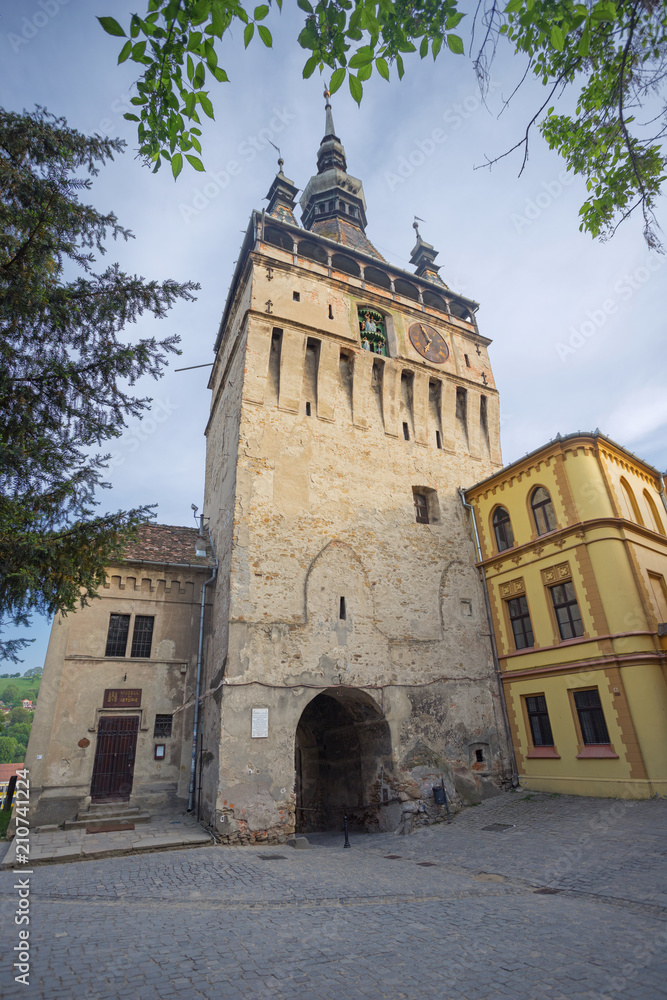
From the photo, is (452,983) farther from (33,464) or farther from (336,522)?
(336,522)

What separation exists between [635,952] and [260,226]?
854 inches

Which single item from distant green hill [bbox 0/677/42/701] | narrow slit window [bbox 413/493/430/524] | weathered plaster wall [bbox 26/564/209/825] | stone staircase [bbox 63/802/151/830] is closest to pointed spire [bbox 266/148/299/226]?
narrow slit window [bbox 413/493/430/524]

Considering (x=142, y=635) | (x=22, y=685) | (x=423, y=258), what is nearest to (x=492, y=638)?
(x=142, y=635)

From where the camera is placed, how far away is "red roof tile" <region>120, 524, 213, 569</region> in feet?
52.6

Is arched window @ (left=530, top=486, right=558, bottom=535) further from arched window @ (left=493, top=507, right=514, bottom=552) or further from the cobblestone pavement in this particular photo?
the cobblestone pavement

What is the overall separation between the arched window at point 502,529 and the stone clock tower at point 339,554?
112 cm

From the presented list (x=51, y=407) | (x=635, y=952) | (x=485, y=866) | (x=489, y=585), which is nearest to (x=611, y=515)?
(x=489, y=585)

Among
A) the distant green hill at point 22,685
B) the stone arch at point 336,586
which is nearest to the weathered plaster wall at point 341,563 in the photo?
the stone arch at point 336,586

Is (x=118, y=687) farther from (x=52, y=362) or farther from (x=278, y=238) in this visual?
(x=278, y=238)

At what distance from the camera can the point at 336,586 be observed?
49.2 ft

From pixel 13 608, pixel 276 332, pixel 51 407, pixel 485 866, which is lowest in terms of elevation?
pixel 485 866

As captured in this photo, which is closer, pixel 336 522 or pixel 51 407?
pixel 51 407

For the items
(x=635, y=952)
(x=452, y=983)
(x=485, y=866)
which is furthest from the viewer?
(x=485, y=866)

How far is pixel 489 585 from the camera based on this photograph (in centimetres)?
1753
